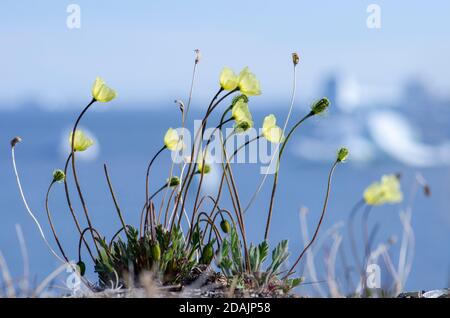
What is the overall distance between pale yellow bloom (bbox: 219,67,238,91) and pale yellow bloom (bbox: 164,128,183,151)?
0.14 m

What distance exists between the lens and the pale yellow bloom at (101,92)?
1.51m

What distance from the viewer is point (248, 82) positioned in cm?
151

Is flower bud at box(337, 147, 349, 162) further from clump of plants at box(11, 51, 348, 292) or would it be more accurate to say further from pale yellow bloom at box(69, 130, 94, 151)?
pale yellow bloom at box(69, 130, 94, 151)

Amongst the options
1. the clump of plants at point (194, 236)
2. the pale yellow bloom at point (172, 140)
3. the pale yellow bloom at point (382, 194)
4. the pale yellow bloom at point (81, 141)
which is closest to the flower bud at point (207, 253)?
the clump of plants at point (194, 236)

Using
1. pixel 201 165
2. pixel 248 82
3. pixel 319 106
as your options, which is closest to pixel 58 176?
pixel 201 165

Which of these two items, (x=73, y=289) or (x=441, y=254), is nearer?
(x=73, y=289)

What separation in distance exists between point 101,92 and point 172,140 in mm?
163

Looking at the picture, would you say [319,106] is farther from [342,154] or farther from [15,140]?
[15,140]

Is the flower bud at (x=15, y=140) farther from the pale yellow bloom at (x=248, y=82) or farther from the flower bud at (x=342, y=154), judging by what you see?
the flower bud at (x=342, y=154)

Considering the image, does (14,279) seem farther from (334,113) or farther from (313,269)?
(334,113)

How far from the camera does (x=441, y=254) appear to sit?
44.8 ft

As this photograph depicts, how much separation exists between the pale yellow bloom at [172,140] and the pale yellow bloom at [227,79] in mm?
141

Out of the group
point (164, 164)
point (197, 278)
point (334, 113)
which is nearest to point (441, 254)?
point (334, 113)
